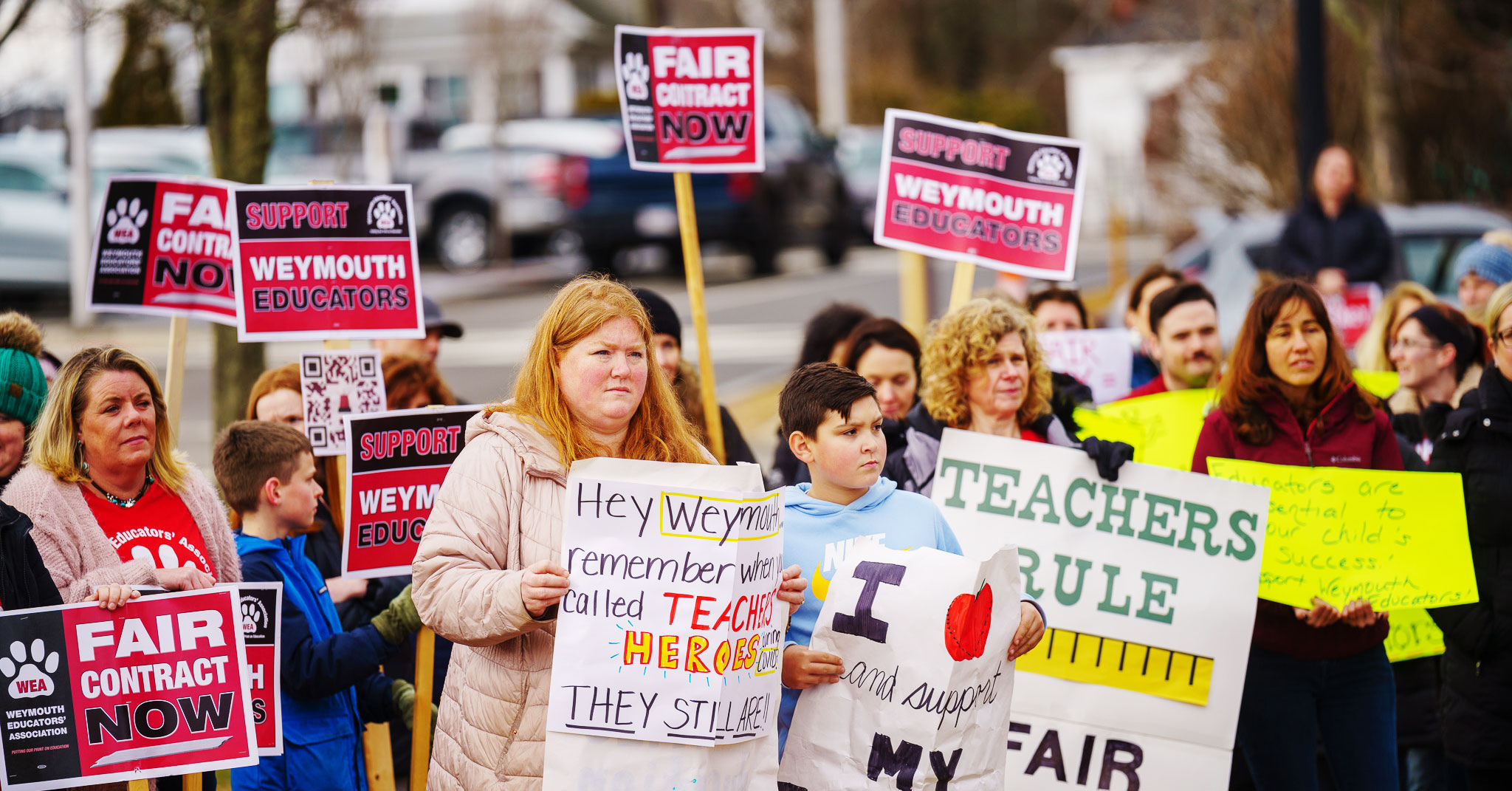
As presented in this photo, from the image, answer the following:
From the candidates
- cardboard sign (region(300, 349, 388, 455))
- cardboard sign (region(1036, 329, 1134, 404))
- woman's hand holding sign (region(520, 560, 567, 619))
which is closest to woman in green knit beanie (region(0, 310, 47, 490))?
cardboard sign (region(300, 349, 388, 455))

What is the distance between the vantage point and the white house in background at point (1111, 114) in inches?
1309

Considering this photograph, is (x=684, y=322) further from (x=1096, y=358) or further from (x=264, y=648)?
(x=264, y=648)

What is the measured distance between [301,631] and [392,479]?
0.79 m

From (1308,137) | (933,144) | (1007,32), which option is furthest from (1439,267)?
(1007,32)

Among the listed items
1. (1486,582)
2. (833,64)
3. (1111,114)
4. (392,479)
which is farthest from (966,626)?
(1111,114)

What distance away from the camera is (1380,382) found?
6082mm

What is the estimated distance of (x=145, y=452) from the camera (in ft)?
13.0

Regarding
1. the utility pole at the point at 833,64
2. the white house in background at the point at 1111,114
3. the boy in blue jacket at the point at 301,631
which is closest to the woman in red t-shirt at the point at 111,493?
the boy in blue jacket at the point at 301,631

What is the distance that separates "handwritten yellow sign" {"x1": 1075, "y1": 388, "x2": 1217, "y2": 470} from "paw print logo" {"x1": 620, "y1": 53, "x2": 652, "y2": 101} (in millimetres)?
2039

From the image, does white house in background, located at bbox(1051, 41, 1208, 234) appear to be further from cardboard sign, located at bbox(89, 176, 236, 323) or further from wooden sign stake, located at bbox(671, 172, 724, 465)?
cardboard sign, located at bbox(89, 176, 236, 323)

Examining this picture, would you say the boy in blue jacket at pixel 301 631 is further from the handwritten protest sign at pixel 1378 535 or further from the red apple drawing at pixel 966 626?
the handwritten protest sign at pixel 1378 535

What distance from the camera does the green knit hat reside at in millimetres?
4332

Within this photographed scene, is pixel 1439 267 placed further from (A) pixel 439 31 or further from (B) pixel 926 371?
(A) pixel 439 31

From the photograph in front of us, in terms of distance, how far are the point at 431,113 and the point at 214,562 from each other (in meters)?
31.0
